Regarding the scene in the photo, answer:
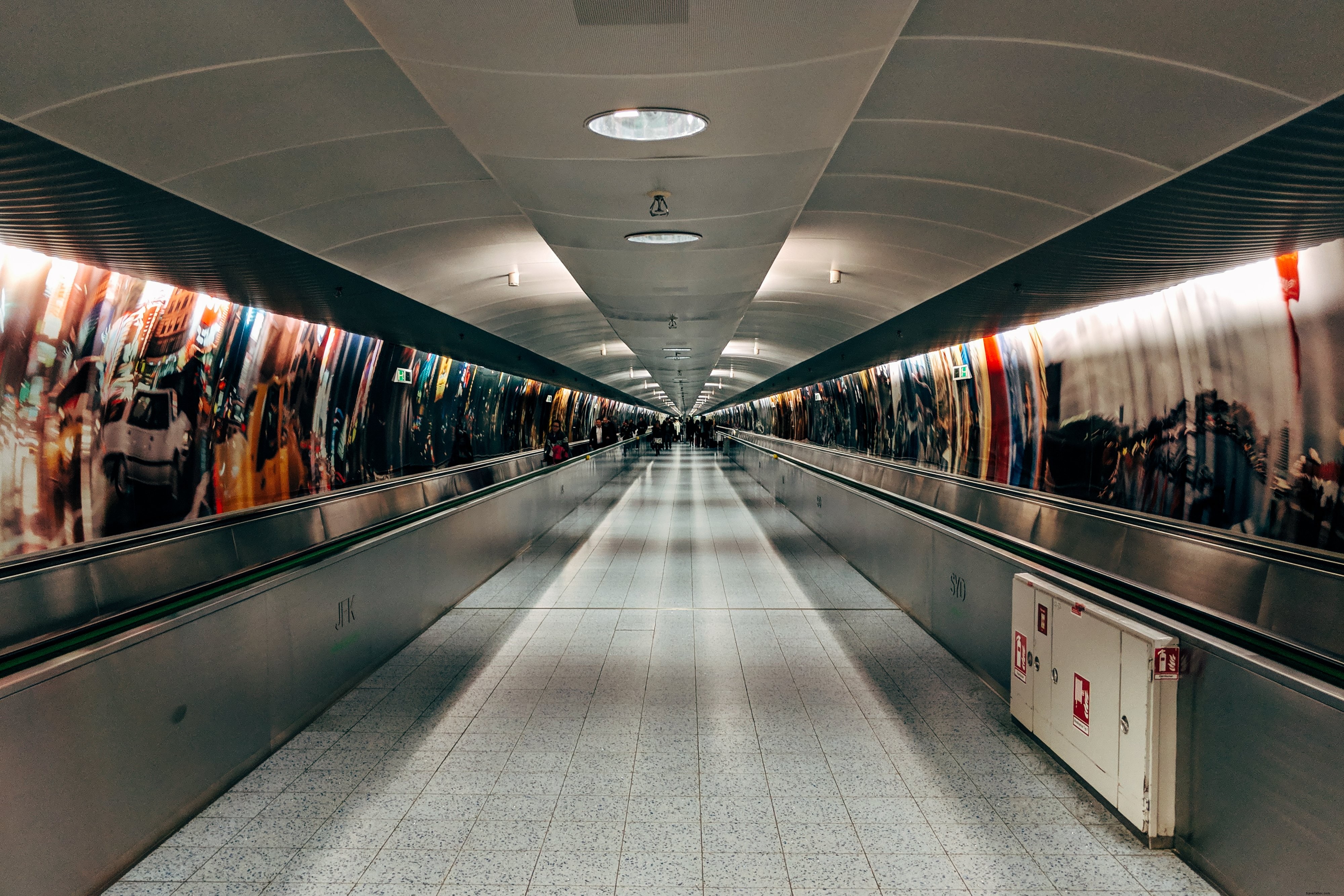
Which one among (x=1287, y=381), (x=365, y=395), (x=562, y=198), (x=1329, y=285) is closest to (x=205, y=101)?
(x=562, y=198)

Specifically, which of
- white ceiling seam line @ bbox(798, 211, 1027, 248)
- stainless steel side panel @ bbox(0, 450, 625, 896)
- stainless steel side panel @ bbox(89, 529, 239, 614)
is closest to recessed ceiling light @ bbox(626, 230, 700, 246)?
white ceiling seam line @ bbox(798, 211, 1027, 248)

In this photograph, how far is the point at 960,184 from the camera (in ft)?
18.6

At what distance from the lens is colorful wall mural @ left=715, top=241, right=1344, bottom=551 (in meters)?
6.59

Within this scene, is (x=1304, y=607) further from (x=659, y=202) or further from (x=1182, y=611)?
(x=659, y=202)

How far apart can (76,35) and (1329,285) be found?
327 inches

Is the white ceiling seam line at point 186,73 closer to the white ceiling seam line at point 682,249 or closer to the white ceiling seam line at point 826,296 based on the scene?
the white ceiling seam line at point 682,249

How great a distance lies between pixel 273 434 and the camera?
10859 mm

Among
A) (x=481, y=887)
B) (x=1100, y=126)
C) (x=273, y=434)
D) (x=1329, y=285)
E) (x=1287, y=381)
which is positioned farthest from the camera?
(x=273, y=434)

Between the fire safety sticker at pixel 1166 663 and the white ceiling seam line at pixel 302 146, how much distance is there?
4659 millimetres

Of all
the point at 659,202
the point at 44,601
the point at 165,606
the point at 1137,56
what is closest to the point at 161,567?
the point at 44,601

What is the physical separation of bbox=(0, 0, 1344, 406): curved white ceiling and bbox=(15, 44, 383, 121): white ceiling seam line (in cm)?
1

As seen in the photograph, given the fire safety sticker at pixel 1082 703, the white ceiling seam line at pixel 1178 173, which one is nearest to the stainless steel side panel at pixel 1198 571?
the fire safety sticker at pixel 1082 703

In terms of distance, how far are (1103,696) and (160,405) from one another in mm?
9132

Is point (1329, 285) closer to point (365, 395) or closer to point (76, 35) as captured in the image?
point (76, 35)
